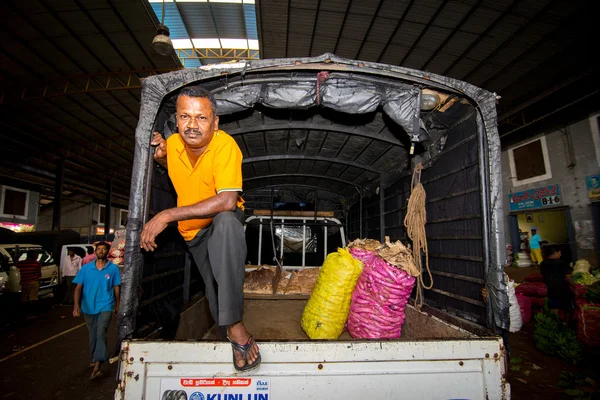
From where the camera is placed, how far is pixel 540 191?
1177cm

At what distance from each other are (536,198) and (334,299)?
1334cm

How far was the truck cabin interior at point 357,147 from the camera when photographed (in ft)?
7.68

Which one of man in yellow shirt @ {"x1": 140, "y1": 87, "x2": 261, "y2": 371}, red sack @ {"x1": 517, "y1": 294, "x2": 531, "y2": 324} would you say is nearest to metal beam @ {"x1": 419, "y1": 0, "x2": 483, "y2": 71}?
red sack @ {"x1": 517, "y1": 294, "x2": 531, "y2": 324}

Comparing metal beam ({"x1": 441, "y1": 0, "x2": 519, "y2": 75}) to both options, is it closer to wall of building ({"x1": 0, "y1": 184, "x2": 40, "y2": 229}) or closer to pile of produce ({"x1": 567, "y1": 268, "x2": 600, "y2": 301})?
pile of produce ({"x1": 567, "y1": 268, "x2": 600, "y2": 301})

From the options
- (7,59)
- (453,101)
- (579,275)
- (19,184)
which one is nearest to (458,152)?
(453,101)

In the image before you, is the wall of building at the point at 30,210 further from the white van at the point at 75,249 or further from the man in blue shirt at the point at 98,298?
the man in blue shirt at the point at 98,298

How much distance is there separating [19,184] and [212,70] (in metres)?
25.9

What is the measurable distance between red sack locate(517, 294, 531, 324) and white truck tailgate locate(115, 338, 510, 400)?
5871 mm

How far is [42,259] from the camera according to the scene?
9680mm

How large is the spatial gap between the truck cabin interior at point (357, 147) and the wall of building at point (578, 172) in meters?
10.3

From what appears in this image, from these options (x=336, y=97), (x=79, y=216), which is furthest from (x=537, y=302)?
(x=79, y=216)

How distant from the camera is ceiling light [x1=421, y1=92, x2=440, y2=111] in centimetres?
277

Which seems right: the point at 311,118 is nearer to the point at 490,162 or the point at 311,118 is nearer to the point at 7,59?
the point at 490,162

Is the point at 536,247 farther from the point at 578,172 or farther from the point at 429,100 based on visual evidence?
the point at 429,100
